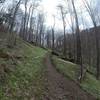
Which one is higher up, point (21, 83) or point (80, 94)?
point (21, 83)

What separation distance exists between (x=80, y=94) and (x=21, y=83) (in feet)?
14.3

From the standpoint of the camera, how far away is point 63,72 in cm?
1545

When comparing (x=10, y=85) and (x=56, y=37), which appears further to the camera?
(x=56, y=37)

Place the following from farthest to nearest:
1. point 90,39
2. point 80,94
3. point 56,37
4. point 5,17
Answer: point 56,37 < point 90,39 < point 5,17 < point 80,94

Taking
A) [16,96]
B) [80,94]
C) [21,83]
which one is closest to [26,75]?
[21,83]

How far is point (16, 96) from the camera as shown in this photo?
8141mm

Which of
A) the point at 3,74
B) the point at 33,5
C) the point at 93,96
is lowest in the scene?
the point at 93,96

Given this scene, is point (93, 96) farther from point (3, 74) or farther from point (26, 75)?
point (3, 74)

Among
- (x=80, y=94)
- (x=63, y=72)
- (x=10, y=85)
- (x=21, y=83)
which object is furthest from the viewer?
(x=63, y=72)

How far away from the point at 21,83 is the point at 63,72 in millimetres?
6451

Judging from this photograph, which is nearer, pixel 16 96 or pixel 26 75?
pixel 16 96

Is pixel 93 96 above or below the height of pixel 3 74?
below

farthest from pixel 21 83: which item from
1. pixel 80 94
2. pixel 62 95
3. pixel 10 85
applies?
pixel 80 94

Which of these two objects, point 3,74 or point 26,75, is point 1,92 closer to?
point 3,74
